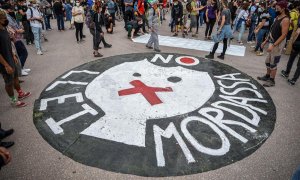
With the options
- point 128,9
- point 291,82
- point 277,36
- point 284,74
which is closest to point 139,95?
point 277,36

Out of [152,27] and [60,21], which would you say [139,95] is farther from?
[60,21]

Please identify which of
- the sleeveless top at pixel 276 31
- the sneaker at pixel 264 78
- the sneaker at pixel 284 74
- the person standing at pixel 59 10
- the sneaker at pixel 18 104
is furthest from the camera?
the person standing at pixel 59 10

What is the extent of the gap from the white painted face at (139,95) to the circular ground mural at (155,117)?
18mm

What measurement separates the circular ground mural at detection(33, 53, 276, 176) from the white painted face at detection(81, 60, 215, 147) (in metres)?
0.02

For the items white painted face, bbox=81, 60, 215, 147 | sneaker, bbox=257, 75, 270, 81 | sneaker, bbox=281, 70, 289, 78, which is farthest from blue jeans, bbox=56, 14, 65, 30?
sneaker, bbox=281, 70, 289, 78

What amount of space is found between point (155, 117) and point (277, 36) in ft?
11.6

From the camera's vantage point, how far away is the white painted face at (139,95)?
4.14 m

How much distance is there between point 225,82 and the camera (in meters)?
5.94

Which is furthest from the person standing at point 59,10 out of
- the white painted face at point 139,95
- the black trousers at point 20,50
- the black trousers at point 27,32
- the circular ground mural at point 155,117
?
the white painted face at point 139,95

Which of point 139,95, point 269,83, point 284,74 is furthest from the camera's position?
point 284,74

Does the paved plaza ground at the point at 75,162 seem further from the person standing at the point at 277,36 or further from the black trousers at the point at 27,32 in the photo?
the black trousers at the point at 27,32

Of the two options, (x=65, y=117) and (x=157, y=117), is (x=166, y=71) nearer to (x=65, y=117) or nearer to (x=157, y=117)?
(x=157, y=117)

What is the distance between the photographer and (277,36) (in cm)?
539

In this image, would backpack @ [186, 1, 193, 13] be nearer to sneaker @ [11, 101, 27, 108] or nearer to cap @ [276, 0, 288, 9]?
cap @ [276, 0, 288, 9]
